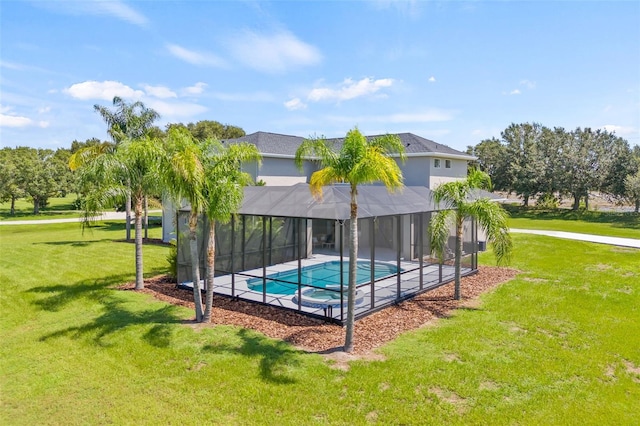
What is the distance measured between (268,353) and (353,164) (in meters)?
4.61

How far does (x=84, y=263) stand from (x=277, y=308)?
11752mm

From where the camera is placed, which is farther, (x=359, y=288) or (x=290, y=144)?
(x=290, y=144)

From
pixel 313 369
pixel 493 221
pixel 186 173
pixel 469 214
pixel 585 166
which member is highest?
pixel 585 166

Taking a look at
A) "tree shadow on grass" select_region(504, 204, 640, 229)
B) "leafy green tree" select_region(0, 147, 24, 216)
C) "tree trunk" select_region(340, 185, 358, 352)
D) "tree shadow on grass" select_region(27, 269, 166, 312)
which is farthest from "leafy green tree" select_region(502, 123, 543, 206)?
"leafy green tree" select_region(0, 147, 24, 216)

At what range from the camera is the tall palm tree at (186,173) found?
30.7 ft

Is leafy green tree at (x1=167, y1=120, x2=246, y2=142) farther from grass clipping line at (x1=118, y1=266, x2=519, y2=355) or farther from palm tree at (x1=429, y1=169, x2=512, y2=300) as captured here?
palm tree at (x1=429, y1=169, x2=512, y2=300)

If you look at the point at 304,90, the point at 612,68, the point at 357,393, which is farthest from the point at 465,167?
the point at 357,393

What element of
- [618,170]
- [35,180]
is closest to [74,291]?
[35,180]

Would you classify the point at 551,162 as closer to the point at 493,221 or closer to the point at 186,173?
the point at 493,221

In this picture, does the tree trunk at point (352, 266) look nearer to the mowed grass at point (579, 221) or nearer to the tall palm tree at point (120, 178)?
the tall palm tree at point (120, 178)

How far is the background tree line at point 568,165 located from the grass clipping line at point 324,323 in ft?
117

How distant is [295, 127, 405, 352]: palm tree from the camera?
7941mm

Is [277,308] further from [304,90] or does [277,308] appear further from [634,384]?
[304,90]

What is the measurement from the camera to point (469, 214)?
12.0 meters
